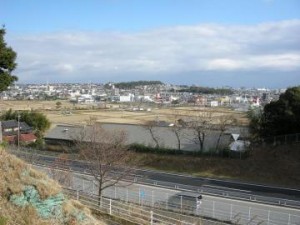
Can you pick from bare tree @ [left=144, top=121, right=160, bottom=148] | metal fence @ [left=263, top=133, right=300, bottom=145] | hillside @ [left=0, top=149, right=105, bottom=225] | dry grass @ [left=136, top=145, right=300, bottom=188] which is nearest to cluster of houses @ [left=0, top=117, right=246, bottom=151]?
bare tree @ [left=144, top=121, right=160, bottom=148]

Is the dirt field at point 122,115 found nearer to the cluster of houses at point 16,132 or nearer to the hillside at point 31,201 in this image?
the cluster of houses at point 16,132

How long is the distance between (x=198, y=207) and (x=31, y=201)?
58.3ft

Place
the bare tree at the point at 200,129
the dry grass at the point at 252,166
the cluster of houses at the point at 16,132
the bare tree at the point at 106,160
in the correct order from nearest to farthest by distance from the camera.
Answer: the bare tree at the point at 106,160, the dry grass at the point at 252,166, the bare tree at the point at 200,129, the cluster of houses at the point at 16,132

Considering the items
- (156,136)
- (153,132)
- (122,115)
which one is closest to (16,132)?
(153,132)

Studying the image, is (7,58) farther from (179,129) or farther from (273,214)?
(179,129)

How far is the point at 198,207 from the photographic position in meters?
A: 26.9

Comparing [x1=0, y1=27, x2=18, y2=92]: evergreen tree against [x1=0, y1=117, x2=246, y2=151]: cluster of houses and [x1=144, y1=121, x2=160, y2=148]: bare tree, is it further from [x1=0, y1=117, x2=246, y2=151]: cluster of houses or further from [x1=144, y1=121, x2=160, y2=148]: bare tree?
[x1=144, y1=121, x2=160, y2=148]: bare tree

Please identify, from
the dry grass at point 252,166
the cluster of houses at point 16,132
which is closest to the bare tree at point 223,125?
the dry grass at point 252,166

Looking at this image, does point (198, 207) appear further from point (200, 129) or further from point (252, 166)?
point (200, 129)

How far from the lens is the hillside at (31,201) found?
9984mm

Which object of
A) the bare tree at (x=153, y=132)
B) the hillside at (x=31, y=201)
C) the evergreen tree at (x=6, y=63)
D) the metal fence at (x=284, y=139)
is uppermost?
the evergreen tree at (x=6, y=63)

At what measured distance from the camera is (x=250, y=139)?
4375cm

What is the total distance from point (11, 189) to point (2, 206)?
2.01ft

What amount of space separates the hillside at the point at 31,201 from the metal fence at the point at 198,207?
11342mm
